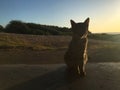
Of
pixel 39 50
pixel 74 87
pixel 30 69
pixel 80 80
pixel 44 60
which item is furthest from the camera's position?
pixel 39 50

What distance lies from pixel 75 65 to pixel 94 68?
1.88 metres

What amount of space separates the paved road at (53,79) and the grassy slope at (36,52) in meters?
2.77

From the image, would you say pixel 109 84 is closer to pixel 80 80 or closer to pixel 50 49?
pixel 80 80

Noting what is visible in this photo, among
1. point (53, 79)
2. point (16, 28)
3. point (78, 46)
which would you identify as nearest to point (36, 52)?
point (53, 79)

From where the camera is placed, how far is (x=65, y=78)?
33.5 ft

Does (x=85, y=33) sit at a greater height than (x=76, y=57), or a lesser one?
greater

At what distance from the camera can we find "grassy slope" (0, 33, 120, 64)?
48.0 feet

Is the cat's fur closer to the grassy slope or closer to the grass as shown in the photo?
the grassy slope

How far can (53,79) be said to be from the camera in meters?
10.1

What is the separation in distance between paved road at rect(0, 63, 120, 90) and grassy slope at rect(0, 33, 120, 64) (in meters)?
2.77

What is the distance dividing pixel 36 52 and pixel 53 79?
259 inches

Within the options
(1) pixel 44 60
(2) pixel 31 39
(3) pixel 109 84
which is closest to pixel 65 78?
(3) pixel 109 84

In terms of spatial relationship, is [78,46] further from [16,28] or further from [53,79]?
[16,28]

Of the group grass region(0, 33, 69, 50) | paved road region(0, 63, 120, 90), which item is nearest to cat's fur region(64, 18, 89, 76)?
paved road region(0, 63, 120, 90)
